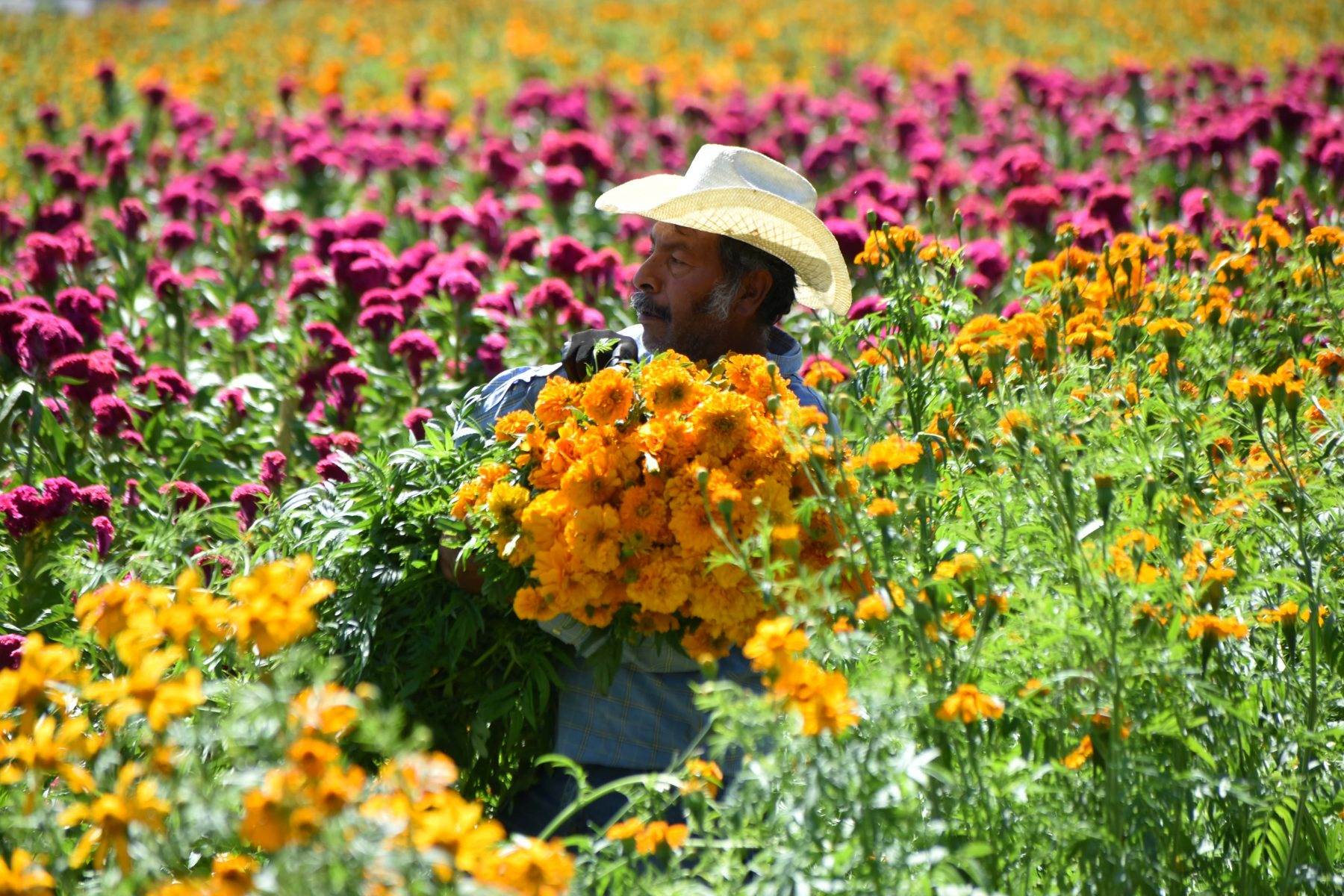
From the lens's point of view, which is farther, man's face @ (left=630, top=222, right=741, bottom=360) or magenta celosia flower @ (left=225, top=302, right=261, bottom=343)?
magenta celosia flower @ (left=225, top=302, right=261, bottom=343)

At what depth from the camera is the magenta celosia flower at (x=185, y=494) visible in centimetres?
322

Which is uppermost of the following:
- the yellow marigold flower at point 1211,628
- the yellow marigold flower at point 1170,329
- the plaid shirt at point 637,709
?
the yellow marigold flower at point 1170,329

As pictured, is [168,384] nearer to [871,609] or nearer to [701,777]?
[701,777]

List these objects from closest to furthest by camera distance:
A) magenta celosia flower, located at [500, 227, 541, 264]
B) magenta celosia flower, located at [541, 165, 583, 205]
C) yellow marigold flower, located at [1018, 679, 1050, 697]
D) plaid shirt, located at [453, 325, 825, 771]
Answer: yellow marigold flower, located at [1018, 679, 1050, 697] → plaid shirt, located at [453, 325, 825, 771] → magenta celosia flower, located at [500, 227, 541, 264] → magenta celosia flower, located at [541, 165, 583, 205]

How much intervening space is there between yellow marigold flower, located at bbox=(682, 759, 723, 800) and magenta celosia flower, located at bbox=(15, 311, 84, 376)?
241cm

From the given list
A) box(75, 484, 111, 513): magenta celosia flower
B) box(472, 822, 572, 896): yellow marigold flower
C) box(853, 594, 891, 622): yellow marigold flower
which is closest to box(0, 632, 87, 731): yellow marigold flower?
box(472, 822, 572, 896): yellow marigold flower

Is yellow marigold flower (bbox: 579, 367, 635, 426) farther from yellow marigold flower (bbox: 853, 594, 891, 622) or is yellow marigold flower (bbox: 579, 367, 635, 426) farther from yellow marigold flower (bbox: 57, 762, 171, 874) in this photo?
yellow marigold flower (bbox: 57, 762, 171, 874)

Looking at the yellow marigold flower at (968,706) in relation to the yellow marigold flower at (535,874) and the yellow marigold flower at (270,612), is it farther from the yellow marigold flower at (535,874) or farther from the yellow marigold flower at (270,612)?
the yellow marigold flower at (270,612)

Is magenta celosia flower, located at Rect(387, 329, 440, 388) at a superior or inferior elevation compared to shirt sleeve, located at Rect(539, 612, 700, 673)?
superior

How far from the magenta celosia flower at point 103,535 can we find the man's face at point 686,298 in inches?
51.1

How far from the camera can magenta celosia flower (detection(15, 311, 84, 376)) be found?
3.69 m

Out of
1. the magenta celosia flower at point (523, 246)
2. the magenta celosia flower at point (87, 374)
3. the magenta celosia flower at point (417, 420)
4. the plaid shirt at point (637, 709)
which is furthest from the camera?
the magenta celosia flower at point (523, 246)

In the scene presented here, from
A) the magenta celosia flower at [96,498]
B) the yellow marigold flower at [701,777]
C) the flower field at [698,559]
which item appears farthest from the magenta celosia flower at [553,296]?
the yellow marigold flower at [701,777]

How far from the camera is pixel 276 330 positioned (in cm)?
467
